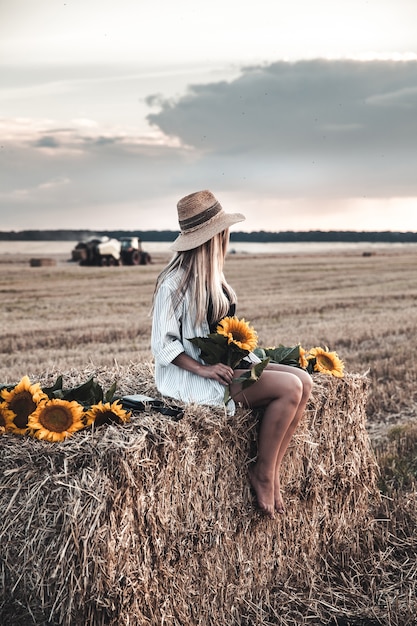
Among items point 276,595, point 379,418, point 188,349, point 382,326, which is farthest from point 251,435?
point 382,326

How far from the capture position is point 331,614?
426 cm

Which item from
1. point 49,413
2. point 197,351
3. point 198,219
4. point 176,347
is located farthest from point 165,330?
point 49,413

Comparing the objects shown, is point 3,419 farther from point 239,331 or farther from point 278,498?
point 278,498

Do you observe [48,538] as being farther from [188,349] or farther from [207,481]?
[188,349]

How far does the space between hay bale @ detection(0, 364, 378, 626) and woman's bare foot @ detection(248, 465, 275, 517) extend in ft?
0.17

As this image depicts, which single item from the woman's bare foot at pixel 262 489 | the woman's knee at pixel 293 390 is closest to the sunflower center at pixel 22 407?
the woman's bare foot at pixel 262 489

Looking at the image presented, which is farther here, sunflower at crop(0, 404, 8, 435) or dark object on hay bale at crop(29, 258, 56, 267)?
dark object on hay bale at crop(29, 258, 56, 267)

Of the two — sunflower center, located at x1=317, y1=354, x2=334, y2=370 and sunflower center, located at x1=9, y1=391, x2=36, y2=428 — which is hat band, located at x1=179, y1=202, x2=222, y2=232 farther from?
sunflower center, located at x1=317, y1=354, x2=334, y2=370

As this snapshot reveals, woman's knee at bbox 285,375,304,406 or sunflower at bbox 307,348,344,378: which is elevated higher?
woman's knee at bbox 285,375,304,406

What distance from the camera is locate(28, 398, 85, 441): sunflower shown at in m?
3.80

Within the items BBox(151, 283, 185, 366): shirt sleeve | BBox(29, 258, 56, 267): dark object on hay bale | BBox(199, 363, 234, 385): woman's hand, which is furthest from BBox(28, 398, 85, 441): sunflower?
BBox(29, 258, 56, 267): dark object on hay bale

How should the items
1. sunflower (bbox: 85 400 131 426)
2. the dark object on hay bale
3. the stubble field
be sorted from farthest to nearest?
the dark object on hay bale, the stubble field, sunflower (bbox: 85 400 131 426)

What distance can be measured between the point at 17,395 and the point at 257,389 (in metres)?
1.26

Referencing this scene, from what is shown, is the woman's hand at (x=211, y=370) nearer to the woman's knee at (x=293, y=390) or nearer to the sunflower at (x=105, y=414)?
the woman's knee at (x=293, y=390)
